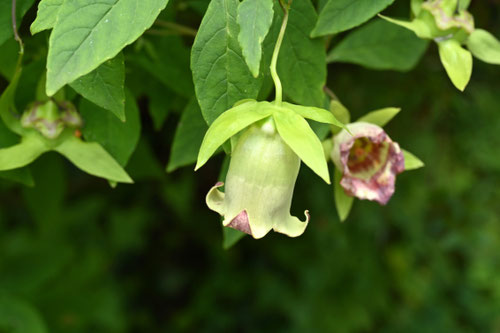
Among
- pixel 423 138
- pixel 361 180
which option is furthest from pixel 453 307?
pixel 361 180

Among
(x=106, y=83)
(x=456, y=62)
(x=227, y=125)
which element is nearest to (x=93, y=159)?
(x=106, y=83)

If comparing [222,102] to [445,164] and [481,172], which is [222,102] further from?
[481,172]

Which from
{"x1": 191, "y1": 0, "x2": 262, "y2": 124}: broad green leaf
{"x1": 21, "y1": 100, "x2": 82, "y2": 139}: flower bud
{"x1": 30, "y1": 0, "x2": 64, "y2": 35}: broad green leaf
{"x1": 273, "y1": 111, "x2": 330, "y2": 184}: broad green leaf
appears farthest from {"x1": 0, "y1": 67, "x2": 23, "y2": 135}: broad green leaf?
{"x1": 273, "y1": 111, "x2": 330, "y2": 184}: broad green leaf

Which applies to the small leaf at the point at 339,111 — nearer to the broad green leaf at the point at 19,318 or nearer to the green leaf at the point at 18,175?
the green leaf at the point at 18,175

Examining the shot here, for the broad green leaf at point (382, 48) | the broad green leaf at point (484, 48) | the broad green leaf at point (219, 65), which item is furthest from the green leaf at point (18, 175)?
the broad green leaf at point (484, 48)

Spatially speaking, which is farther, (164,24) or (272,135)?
(164,24)

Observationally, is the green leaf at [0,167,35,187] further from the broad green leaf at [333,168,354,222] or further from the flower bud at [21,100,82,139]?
the broad green leaf at [333,168,354,222]
